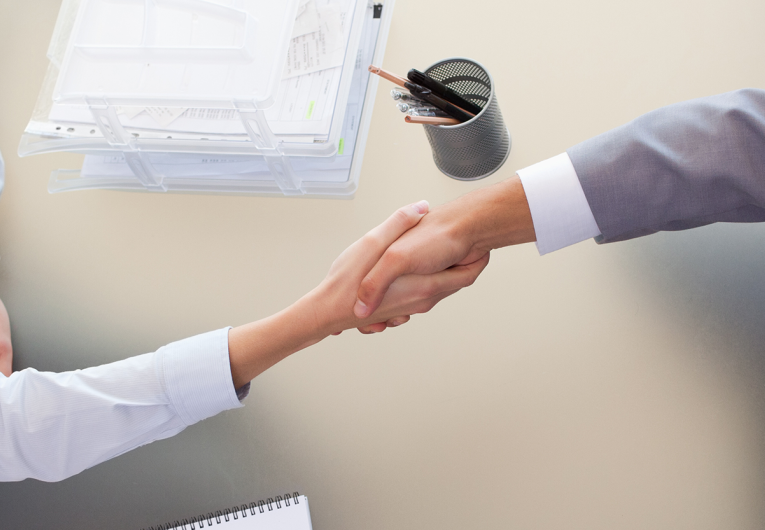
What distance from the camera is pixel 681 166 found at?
0.72 m

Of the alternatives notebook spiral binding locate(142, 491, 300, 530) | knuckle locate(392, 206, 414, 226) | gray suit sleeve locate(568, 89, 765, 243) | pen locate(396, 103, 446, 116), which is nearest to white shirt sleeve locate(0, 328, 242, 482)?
notebook spiral binding locate(142, 491, 300, 530)

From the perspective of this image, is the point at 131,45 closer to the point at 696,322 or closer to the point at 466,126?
the point at 466,126

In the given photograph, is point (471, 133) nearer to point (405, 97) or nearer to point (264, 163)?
point (405, 97)

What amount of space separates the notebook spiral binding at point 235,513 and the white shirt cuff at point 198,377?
0.12 m

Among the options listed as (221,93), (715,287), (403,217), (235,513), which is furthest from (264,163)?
(715,287)

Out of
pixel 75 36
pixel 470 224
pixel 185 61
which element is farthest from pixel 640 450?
pixel 75 36

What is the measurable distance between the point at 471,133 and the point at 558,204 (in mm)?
140

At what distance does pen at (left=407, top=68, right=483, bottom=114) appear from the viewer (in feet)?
2.62

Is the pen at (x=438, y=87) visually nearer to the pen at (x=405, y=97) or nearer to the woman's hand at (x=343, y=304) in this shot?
the pen at (x=405, y=97)

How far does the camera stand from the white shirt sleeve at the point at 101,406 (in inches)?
32.5

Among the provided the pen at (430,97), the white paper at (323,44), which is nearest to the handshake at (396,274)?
the pen at (430,97)

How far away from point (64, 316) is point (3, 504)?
0.27 meters

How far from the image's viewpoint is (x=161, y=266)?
3.25ft

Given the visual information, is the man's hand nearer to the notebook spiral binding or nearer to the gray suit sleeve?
the gray suit sleeve
